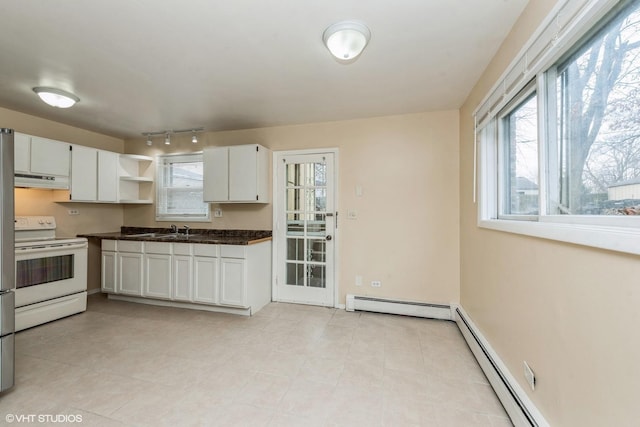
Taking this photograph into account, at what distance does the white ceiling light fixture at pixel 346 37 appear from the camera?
5.37 feet

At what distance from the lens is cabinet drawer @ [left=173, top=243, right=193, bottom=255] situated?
325 cm

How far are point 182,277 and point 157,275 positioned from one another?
1.25 feet

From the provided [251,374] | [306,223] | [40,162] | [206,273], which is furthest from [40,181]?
[251,374]

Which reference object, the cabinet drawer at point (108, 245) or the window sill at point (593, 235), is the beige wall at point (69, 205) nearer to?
the cabinet drawer at point (108, 245)

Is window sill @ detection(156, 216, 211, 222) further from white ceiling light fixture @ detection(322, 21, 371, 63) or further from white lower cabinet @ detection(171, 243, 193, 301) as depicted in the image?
white ceiling light fixture @ detection(322, 21, 371, 63)

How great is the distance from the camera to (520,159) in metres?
1.84

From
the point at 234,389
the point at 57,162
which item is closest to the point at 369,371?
the point at 234,389

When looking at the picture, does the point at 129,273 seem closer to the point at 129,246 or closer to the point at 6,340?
the point at 129,246

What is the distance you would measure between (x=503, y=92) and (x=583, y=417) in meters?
1.81

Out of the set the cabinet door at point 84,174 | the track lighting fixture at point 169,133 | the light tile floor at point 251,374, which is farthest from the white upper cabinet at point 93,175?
the light tile floor at point 251,374

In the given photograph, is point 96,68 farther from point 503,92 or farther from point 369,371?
point 369,371

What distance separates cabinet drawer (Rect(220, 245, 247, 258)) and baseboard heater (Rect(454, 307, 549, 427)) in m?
2.44

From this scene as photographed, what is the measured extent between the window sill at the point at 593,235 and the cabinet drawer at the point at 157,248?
143 inches

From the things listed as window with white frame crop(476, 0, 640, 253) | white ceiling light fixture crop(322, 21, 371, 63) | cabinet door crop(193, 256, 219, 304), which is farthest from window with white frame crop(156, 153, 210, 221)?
window with white frame crop(476, 0, 640, 253)
